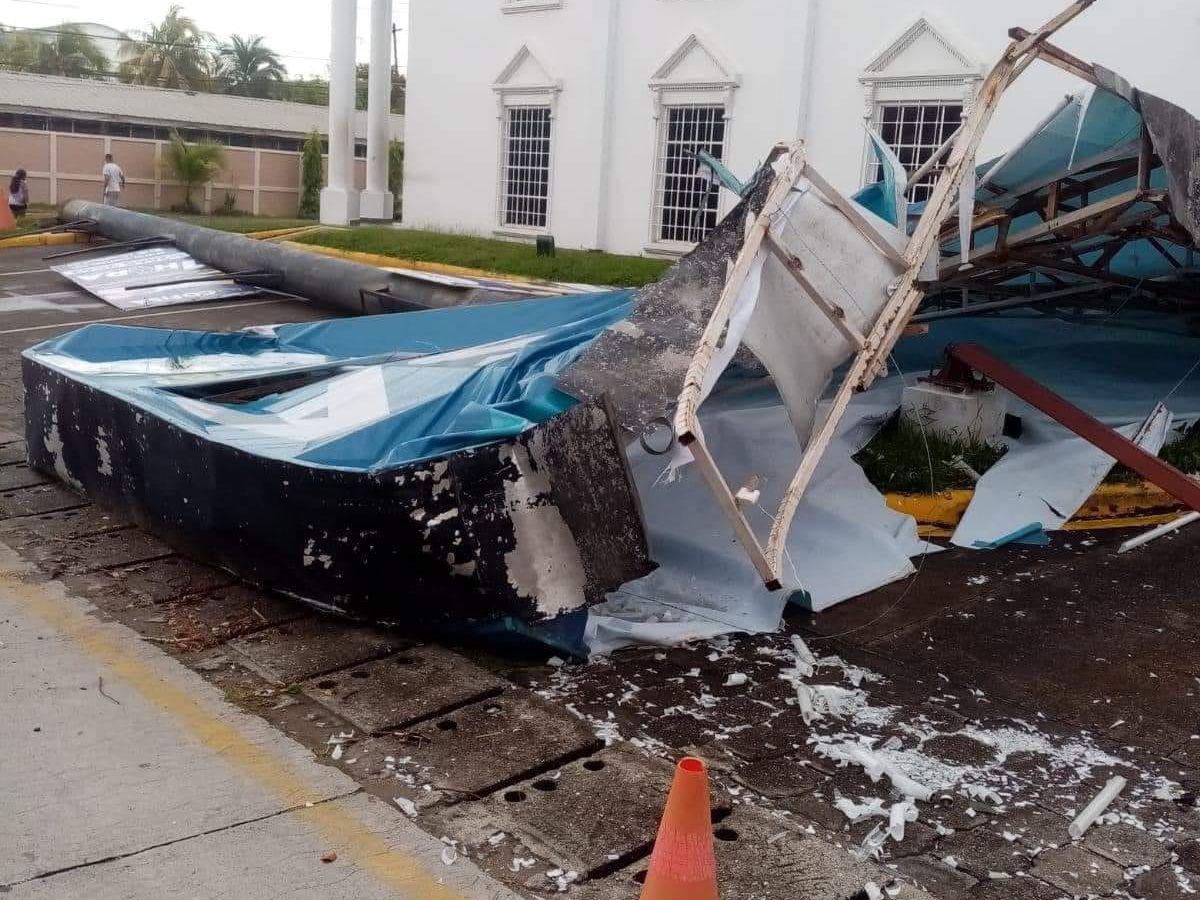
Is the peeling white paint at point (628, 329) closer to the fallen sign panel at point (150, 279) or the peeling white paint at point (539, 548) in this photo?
the peeling white paint at point (539, 548)

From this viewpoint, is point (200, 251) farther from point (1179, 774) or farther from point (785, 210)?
point (1179, 774)

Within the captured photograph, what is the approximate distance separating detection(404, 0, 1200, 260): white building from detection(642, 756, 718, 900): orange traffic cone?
12.5m

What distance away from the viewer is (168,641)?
504 cm

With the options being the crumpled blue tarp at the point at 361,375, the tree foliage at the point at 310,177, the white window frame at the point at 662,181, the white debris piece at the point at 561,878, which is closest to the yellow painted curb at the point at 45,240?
the white window frame at the point at 662,181

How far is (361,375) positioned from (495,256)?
11.3 meters

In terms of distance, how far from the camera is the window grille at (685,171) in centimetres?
1800

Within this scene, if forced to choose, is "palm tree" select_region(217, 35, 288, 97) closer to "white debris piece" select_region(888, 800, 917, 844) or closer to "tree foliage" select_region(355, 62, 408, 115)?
"tree foliage" select_region(355, 62, 408, 115)

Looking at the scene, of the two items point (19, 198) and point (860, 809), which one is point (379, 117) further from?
point (860, 809)

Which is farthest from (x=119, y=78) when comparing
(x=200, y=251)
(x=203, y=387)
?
(x=203, y=387)

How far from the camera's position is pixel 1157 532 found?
7090 millimetres

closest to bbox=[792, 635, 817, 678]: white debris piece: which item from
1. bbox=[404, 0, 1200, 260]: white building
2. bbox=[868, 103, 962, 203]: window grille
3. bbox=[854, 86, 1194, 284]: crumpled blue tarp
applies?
bbox=[854, 86, 1194, 284]: crumpled blue tarp

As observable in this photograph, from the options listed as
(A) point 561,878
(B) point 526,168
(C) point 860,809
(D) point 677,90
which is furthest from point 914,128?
(A) point 561,878

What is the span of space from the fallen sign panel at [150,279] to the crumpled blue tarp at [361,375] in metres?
6.80

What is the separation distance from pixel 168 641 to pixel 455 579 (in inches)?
52.1
